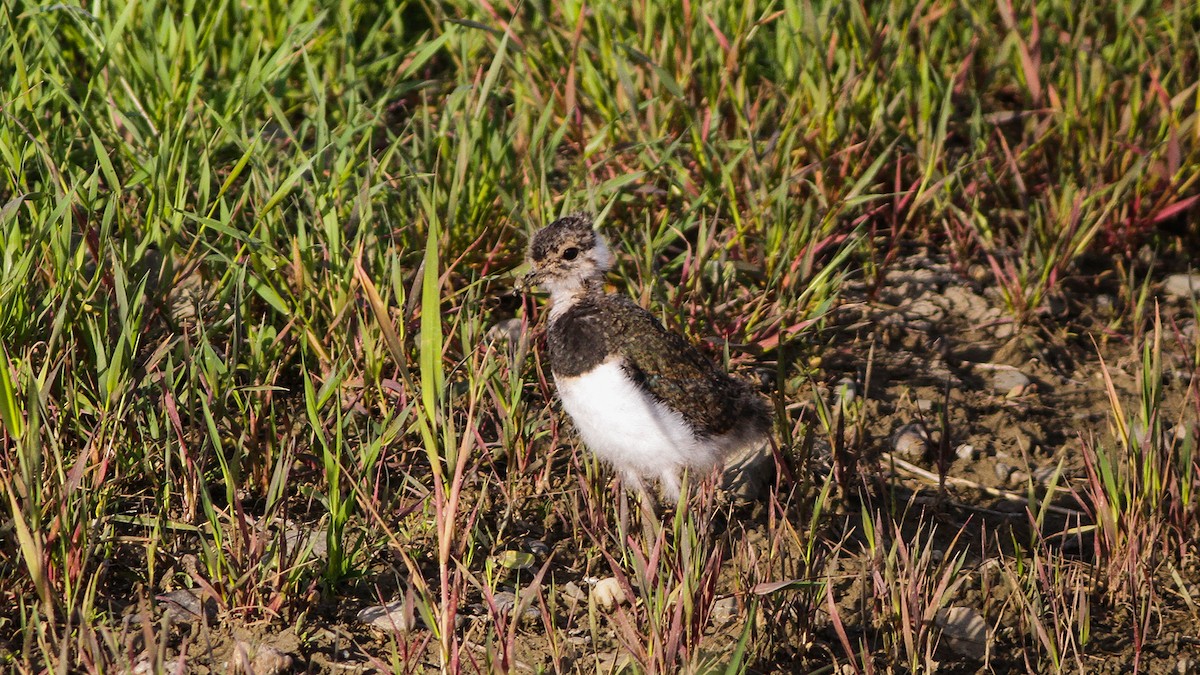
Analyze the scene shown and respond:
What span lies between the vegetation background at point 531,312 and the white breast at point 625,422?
0.15m

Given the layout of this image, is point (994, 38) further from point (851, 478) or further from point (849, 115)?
point (851, 478)

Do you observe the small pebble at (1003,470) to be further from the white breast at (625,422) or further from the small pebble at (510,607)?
the small pebble at (510,607)

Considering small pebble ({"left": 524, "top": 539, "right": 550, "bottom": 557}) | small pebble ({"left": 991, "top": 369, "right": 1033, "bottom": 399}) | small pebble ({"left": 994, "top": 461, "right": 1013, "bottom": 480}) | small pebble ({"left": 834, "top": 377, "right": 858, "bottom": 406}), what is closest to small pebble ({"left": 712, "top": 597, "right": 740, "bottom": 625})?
small pebble ({"left": 524, "top": 539, "right": 550, "bottom": 557})

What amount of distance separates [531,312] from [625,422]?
3.67 feet

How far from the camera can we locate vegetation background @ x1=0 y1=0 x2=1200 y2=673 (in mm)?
3500

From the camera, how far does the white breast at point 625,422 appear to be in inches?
153

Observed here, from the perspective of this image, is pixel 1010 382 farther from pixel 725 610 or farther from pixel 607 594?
pixel 607 594

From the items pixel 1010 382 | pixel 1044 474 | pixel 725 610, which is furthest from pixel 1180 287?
pixel 725 610

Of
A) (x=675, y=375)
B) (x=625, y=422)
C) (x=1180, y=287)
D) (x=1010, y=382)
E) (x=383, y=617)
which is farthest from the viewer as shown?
(x=1180, y=287)

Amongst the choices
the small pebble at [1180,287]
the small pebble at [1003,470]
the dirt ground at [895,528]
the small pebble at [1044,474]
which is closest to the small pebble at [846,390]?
the dirt ground at [895,528]

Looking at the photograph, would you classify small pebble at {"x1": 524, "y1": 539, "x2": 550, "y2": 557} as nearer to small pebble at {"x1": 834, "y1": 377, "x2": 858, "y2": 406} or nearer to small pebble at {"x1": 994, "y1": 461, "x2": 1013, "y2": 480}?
small pebble at {"x1": 834, "y1": 377, "x2": 858, "y2": 406}

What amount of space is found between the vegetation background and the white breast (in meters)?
0.15

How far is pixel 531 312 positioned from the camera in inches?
192

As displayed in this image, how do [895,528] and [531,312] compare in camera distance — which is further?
[531,312]
